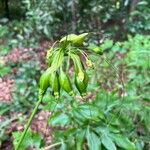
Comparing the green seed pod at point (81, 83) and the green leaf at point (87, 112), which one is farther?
the green leaf at point (87, 112)

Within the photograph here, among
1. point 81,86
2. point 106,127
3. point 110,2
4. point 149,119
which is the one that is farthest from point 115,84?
point 81,86

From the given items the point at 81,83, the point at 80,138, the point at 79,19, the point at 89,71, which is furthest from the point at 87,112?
the point at 79,19

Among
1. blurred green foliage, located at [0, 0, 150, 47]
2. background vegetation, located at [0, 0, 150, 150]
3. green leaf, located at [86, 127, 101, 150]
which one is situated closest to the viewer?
green leaf, located at [86, 127, 101, 150]

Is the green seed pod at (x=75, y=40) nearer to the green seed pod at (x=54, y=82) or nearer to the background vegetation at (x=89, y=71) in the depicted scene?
the green seed pod at (x=54, y=82)

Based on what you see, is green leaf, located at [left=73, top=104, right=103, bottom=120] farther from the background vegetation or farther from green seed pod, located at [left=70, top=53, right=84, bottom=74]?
green seed pod, located at [left=70, top=53, right=84, bottom=74]

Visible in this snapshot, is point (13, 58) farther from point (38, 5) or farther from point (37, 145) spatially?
point (37, 145)

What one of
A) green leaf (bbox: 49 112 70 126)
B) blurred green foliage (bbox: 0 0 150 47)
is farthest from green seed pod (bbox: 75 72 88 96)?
blurred green foliage (bbox: 0 0 150 47)

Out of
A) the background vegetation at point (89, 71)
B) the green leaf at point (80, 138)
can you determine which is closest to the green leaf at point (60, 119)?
the background vegetation at point (89, 71)

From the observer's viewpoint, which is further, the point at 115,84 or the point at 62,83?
the point at 115,84

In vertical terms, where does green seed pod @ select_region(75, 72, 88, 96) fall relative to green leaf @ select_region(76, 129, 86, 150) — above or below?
above
